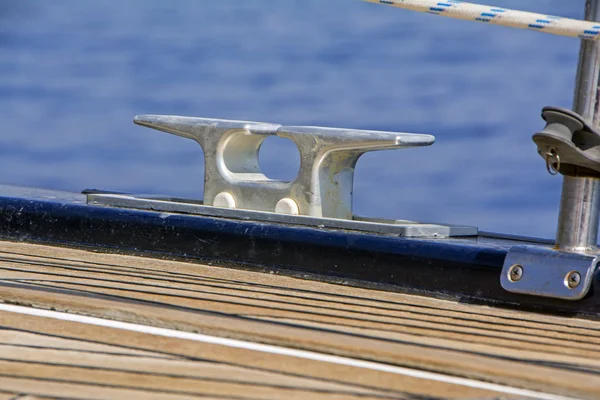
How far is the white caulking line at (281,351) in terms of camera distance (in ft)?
4.28

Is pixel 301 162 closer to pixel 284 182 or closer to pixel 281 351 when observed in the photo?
pixel 284 182

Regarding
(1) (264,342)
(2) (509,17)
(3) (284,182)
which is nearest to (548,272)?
(2) (509,17)

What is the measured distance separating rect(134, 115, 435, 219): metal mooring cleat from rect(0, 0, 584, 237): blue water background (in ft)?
15.2

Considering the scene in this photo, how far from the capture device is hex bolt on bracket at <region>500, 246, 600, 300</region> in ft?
5.88

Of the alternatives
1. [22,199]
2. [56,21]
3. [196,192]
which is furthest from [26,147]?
[22,199]

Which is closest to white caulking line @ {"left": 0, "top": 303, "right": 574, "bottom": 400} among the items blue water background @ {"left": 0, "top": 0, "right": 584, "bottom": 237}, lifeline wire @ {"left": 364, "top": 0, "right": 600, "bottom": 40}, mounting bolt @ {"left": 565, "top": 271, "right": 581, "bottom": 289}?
mounting bolt @ {"left": 565, "top": 271, "right": 581, "bottom": 289}

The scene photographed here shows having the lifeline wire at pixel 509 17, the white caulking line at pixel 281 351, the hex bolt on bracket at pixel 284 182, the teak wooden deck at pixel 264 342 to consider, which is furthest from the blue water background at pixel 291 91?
the white caulking line at pixel 281 351

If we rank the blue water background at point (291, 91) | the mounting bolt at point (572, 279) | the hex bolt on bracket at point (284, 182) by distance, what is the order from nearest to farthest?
the mounting bolt at point (572, 279) → the hex bolt on bracket at point (284, 182) → the blue water background at point (291, 91)

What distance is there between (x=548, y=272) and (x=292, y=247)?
1.82 feet

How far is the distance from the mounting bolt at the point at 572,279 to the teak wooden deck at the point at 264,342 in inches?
2.4

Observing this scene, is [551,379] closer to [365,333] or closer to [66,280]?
[365,333]

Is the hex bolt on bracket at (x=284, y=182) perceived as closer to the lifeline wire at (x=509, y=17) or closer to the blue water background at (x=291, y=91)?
the lifeline wire at (x=509, y=17)

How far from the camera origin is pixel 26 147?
9273mm

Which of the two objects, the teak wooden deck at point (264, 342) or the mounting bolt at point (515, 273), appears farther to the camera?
the mounting bolt at point (515, 273)
